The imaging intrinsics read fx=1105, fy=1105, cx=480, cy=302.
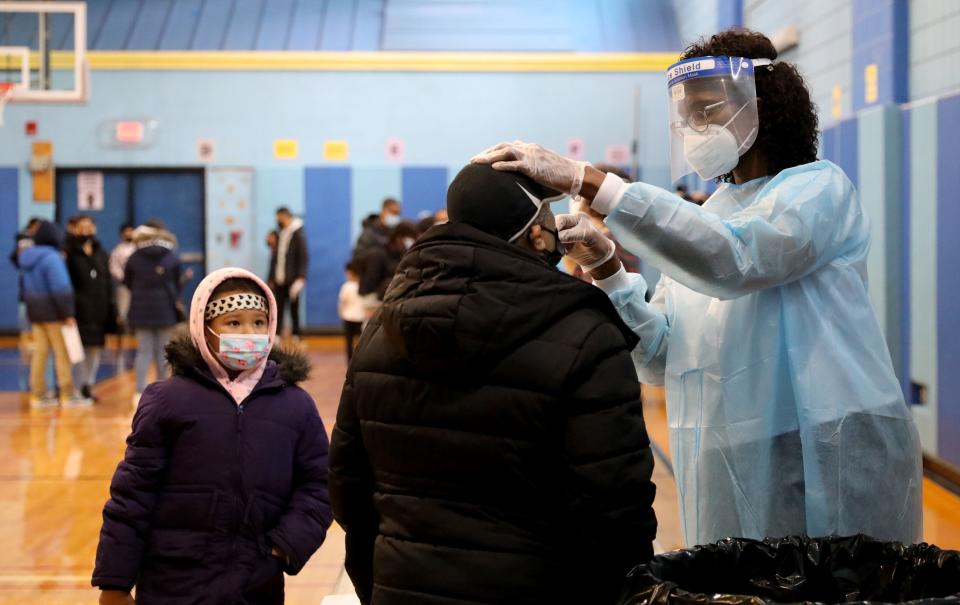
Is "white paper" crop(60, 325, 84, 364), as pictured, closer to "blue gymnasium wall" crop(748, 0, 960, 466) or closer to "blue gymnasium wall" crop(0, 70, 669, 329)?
"blue gymnasium wall" crop(0, 70, 669, 329)

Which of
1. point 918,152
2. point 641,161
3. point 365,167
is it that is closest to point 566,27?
point 641,161

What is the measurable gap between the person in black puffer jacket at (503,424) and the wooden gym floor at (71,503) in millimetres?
1470

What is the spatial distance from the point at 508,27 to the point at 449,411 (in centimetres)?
1283

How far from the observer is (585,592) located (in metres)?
1.78

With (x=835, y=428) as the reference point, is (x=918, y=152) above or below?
above

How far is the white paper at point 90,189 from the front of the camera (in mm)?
13703

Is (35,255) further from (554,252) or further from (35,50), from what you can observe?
(554,252)

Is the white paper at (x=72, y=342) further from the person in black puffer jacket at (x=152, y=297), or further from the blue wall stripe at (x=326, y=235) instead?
the blue wall stripe at (x=326, y=235)

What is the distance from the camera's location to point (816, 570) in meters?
1.89

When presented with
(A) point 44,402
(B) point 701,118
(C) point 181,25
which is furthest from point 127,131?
(B) point 701,118

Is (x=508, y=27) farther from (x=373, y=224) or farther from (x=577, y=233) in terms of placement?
(x=577, y=233)

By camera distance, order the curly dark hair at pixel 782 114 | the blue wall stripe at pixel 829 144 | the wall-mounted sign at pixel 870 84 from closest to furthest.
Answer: the curly dark hair at pixel 782 114 < the wall-mounted sign at pixel 870 84 < the blue wall stripe at pixel 829 144

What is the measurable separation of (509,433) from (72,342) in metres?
7.60

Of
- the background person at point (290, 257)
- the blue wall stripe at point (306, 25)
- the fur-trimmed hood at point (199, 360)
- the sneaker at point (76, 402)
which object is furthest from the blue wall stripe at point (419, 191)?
the fur-trimmed hood at point (199, 360)
